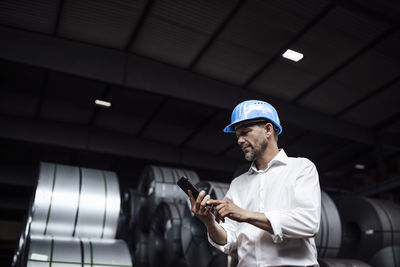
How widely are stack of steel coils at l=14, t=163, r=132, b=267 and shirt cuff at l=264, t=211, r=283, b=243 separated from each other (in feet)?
9.64

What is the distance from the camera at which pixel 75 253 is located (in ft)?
13.7

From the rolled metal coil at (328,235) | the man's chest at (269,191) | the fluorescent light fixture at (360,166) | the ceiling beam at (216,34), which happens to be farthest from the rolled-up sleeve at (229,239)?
the fluorescent light fixture at (360,166)

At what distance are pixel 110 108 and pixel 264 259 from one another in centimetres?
943

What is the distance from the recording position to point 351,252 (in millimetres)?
6480

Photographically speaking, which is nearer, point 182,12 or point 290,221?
point 290,221

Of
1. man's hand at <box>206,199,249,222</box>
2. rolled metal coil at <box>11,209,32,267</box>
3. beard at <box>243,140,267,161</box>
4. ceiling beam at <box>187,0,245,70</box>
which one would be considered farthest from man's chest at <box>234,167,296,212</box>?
ceiling beam at <box>187,0,245,70</box>

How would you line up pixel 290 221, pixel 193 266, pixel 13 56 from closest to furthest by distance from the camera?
pixel 290 221
pixel 193 266
pixel 13 56

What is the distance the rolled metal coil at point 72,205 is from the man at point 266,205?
9.56ft

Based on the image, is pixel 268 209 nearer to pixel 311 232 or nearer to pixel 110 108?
pixel 311 232

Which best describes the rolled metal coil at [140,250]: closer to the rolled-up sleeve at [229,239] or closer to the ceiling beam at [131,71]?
the ceiling beam at [131,71]

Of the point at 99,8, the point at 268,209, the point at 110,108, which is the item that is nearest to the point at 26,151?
the point at 110,108

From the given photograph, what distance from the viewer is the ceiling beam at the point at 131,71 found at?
7742 millimetres

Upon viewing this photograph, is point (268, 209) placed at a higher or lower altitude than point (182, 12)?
lower

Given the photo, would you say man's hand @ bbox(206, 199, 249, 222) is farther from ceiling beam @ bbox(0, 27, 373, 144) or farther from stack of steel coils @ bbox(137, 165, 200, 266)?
ceiling beam @ bbox(0, 27, 373, 144)
